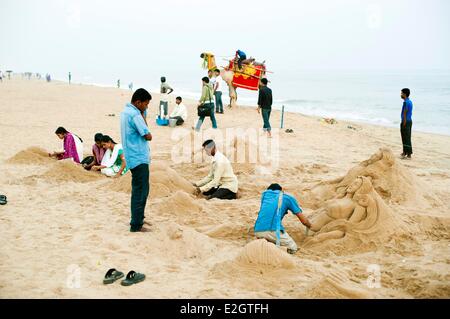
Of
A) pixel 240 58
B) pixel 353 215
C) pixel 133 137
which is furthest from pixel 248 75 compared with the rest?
pixel 133 137

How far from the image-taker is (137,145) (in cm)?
491

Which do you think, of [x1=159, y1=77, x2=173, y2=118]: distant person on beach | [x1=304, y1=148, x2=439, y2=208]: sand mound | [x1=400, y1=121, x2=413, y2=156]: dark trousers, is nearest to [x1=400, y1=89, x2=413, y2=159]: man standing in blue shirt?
[x1=400, y1=121, x2=413, y2=156]: dark trousers

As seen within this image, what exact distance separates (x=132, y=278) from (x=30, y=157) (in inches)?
223

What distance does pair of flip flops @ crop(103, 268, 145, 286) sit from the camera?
3721 millimetres

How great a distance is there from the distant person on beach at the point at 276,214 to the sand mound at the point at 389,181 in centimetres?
146

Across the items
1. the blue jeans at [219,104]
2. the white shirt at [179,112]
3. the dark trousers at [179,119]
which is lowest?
the dark trousers at [179,119]

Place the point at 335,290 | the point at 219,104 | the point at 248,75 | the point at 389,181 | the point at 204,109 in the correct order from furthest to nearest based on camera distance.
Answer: the point at 248,75
the point at 219,104
the point at 204,109
the point at 389,181
the point at 335,290

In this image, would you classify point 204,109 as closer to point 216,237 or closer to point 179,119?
point 179,119

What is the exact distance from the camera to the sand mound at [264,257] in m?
4.05

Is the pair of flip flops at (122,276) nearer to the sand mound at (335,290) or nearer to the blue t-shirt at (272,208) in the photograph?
the sand mound at (335,290)

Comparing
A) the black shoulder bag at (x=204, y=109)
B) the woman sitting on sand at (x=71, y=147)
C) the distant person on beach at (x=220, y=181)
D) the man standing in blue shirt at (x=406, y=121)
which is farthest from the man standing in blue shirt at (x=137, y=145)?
the man standing in blue shirt at (x=406, y=121)

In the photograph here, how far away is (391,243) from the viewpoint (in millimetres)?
4832

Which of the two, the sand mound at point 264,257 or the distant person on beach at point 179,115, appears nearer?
the sand mound at point 264,257
